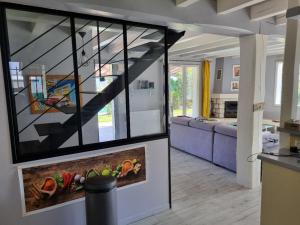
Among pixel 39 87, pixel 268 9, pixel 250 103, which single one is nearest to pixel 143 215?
pixel 39 87

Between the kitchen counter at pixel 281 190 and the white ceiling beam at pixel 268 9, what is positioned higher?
the white ceiling beam at pixel 268 9

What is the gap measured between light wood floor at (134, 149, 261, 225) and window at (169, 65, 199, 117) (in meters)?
3.91

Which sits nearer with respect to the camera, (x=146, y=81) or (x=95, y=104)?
(x=95, y=104)

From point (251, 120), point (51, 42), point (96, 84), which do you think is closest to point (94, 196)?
point (96, 84)

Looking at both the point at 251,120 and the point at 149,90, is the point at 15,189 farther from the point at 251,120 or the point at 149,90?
the point at 251,120

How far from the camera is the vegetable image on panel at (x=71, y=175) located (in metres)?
2.14

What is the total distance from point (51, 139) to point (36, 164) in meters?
0.33

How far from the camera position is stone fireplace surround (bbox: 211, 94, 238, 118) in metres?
8.41

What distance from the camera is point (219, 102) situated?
848 cm

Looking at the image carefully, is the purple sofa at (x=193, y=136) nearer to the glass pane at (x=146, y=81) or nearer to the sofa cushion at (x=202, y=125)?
the sofa cushion at (x=202, y=125)

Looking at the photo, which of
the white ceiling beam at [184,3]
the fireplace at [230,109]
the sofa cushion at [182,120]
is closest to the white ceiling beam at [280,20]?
the white ceiling beam at [184,3]

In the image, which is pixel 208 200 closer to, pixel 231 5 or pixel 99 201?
pixel 99 201

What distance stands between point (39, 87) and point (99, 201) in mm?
1348

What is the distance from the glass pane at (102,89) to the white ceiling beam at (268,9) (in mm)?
1800
